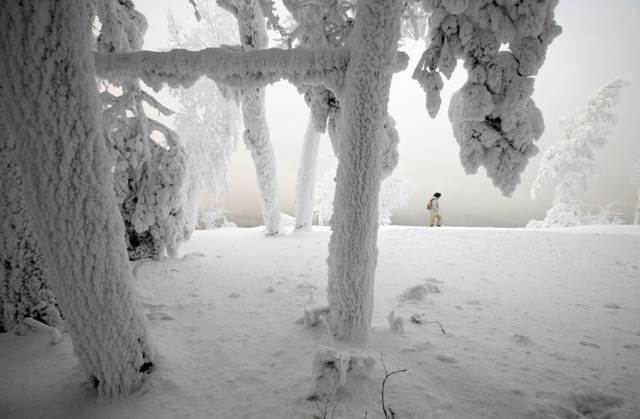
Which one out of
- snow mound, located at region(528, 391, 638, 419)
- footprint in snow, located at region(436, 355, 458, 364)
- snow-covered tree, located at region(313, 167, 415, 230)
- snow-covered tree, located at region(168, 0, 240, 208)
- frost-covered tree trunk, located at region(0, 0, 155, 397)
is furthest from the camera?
snow-covered tree, located at region(313, 167, 415, 230)

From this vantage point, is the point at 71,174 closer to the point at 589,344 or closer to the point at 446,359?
the point at 446,359

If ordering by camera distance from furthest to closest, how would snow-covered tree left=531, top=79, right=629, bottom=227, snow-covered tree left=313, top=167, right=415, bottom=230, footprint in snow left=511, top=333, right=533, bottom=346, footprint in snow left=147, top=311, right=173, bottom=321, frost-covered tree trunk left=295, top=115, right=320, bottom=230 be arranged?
snow-covered tree left=313, top=167, right=415, bottom=230 → snow-covered tree left=531, top=79, right=629, bottom=227 → frost-covered tree trunk left=295, top=115, right=320, bottom=230 → footprint in snow left=147, top=311, right=173, bottom=321 → footprint in snow left=511, top=333, right=533, bottom=346

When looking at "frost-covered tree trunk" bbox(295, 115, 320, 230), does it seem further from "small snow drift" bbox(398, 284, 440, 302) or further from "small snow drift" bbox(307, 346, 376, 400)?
"small snow drift" bbox(307, 346, 376, 400)

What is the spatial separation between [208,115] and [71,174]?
1027 cm

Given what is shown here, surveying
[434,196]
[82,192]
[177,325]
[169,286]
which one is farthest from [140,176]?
[434,196]

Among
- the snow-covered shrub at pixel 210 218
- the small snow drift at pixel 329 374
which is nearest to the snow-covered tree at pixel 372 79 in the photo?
the small snow drift at pixel 329 374

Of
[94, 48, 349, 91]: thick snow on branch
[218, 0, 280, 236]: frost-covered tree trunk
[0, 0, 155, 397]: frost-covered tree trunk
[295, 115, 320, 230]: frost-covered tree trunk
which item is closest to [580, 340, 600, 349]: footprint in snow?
[94, 48, 349, 91]: thick snow on branch

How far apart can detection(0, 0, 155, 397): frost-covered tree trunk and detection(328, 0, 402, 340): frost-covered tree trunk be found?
1.92 meters

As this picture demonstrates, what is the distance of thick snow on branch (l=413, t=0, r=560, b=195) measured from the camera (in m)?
2.58

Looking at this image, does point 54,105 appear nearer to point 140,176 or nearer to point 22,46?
point 22,46

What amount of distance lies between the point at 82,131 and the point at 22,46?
57 cm

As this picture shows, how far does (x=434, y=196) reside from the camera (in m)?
12.1

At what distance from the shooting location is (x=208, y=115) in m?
11.1

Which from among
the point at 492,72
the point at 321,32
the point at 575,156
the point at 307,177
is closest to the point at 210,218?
the point at 307,177
